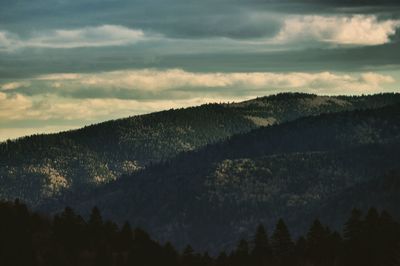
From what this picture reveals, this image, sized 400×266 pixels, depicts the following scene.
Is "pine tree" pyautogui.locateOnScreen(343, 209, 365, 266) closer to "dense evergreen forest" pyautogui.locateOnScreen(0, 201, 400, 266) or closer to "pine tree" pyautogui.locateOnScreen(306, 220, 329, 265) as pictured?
"dense evergreen forest" pyautogui.locateOnScreen(0, 201, 400, 266)

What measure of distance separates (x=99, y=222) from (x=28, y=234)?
39.2 ft

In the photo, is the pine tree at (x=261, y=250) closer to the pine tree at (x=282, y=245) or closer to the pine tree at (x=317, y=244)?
the pine tree at (x=282, y=245)

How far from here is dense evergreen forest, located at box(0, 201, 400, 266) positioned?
5007 inches

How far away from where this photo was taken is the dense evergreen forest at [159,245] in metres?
127

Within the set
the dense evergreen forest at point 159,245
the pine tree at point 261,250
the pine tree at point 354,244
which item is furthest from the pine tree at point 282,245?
the pine tree at point 354,244

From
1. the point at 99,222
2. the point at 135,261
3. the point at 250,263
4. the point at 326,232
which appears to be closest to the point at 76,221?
the point at 99,222

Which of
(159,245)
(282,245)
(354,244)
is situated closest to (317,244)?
(282,245)

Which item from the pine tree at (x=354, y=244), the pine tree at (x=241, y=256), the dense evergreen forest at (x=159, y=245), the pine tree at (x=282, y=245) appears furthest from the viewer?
the pine tree at (x=241, y=256)

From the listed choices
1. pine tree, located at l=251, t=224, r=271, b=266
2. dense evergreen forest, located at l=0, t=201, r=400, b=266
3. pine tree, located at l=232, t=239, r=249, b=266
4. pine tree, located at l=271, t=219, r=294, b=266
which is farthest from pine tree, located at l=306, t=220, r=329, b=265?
pine tree, located at l=232, t=239, r=249, b=266

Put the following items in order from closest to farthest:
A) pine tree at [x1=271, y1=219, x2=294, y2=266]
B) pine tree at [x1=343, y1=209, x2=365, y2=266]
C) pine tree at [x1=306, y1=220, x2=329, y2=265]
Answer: pine tree at [x1=343, y1=209, x2=365, y2=266] < pine tree at [x1=306, y1=220, x2=329, y2=265] < pine tree at [x1=271, y1=219, x2=294, y2=266]

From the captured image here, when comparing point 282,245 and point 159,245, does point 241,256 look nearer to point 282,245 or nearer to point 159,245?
point 282,245

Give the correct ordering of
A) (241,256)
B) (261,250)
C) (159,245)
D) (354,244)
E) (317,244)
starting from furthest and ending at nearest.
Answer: (159,245), (261,250), (241,256), (317,244), (354,244)

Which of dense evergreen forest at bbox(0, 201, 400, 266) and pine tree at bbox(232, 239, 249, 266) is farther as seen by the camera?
pine tree at bbox(232, 239, 249, 266)

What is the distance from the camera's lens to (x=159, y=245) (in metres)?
158
